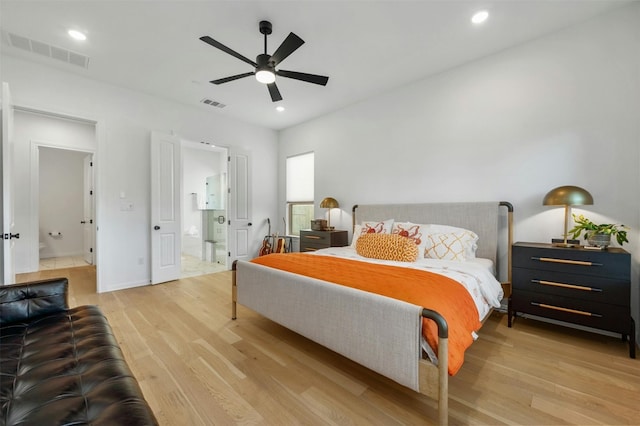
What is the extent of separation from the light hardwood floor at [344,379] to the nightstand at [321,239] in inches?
71.1

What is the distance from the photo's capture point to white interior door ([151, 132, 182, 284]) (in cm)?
412

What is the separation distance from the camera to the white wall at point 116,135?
332cm

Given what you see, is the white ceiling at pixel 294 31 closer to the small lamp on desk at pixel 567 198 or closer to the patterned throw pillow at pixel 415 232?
the small lamp on desk at pixel 567 198

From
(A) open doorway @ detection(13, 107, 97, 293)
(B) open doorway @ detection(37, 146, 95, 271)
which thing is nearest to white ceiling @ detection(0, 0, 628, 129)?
(A) open doorway @ detection(13, 107, 97, 293)

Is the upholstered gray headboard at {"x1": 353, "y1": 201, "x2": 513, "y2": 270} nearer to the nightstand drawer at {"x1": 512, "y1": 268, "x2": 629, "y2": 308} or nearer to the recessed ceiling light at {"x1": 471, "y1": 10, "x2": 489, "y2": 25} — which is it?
the nightstand drawer at {"x1": 512, "y1": 268, "x2": 629, "y2": 308}

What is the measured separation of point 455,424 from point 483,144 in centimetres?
289

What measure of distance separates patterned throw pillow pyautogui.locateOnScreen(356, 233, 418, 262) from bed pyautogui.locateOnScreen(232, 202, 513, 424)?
0.4 inches

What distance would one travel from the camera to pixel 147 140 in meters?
4.16

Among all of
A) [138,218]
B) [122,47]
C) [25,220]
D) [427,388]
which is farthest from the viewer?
[25,220]

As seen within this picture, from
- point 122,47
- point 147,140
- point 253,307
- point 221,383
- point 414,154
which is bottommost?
point 221,383

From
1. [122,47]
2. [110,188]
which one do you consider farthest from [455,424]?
[110,188]

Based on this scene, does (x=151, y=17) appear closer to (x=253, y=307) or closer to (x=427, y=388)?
(x=253, y=307)

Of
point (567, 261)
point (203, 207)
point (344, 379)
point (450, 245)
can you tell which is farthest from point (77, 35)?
point (567, 261)

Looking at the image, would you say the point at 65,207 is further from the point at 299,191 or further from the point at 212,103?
the point at 299,191
